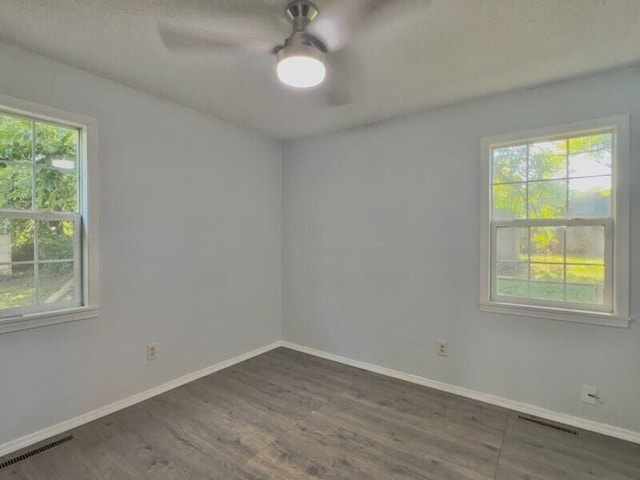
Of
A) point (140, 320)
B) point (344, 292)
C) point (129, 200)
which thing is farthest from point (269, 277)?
point (129, 200)

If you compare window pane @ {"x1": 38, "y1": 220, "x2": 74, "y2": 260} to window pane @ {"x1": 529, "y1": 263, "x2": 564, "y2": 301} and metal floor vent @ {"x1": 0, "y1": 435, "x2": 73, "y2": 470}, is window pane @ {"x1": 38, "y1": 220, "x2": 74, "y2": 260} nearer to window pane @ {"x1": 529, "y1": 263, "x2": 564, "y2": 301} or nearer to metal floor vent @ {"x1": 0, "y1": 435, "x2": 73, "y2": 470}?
metal floor vent @ {"x1": 0, "y1": 435, "x2": 73, "y2": 470}

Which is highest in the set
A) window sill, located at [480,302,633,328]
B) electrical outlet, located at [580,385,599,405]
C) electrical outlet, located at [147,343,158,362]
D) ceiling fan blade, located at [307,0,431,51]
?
ceiling fan blade, located at [307,0,431,51]

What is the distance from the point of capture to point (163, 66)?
226 cm

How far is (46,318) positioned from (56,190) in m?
0.85

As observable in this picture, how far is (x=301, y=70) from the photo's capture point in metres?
1.78

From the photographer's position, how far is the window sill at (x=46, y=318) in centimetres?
204

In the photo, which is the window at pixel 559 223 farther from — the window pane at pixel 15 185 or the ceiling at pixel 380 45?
the window pane at pixel 15 185

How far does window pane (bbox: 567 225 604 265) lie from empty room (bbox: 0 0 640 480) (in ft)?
0.04

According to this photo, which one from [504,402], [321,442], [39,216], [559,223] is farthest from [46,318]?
[559,223]

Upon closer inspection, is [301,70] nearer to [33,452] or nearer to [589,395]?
[33,452]

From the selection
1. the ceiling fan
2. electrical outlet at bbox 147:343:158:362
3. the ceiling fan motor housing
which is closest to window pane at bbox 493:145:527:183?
the ceiling fan

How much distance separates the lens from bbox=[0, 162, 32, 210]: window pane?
6.84 ft

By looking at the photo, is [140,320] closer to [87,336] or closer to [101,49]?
[87,336]

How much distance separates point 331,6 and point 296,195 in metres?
2.37
